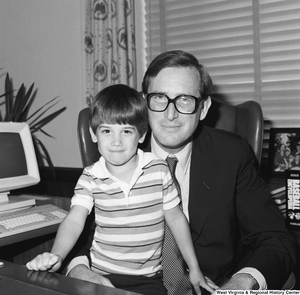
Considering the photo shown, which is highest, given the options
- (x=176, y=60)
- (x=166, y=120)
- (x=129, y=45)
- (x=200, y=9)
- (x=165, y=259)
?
(x=200, y=9)

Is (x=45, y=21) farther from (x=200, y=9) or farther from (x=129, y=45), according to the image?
(x=200, y=9)

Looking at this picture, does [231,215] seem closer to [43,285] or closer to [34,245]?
[43,285]

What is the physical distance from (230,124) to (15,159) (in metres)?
1.11

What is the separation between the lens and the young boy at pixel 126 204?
4.35ft

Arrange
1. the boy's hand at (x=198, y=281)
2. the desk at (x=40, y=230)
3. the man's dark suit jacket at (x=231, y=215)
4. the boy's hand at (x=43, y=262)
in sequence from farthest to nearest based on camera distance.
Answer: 1. the desk at (x=40, y=230)
2. the man's dark suit jacket at (x=231, y=215)
3. the boy's hand at (x=198, y=281)
4. the boy's hand at (x=43, y=262)

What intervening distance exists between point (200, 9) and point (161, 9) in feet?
1.06

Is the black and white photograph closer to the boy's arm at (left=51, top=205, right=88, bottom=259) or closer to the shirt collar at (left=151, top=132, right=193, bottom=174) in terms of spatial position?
the shirt collar at (left=151, top=132, right=193, bottom=174)

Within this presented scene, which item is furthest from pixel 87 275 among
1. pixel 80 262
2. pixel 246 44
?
pixel 246 44

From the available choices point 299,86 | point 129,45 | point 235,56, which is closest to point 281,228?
point 299,86

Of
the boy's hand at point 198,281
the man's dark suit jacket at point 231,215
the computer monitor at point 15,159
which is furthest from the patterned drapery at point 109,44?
the boy's hand at point 198,281

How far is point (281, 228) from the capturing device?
4.98ft

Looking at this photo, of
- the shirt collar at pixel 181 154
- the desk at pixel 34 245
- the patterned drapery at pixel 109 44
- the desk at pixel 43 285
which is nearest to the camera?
the desk at pixel 43 285

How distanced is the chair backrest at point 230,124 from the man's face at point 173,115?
0.35m

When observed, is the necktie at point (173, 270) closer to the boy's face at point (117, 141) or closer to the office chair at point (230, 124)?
the boy's face at point (117, 141)
